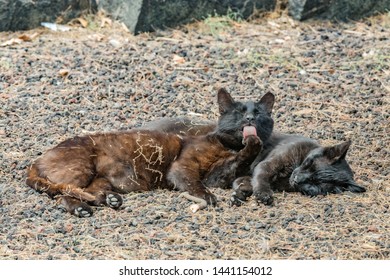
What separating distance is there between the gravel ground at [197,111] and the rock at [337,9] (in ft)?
0.51

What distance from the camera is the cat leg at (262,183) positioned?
22.9 ft

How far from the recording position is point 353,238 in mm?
6289

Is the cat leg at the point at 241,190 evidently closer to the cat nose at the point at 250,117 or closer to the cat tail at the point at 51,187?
the cat nose at the point at 250,117

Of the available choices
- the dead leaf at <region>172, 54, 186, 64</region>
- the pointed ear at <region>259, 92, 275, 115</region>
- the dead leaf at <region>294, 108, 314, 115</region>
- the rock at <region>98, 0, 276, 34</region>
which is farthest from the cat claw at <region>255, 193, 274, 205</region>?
the rock at <region>98, 0, 276, 34</region>

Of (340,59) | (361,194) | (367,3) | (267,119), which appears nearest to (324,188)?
(361,194)

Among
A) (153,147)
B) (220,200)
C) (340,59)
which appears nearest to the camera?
(220,200)

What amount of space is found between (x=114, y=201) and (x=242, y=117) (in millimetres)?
1474

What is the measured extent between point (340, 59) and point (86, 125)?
3.27m

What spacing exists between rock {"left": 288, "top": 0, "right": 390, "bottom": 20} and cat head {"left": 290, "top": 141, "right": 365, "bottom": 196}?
4036mm

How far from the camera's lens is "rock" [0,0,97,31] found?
10461mm

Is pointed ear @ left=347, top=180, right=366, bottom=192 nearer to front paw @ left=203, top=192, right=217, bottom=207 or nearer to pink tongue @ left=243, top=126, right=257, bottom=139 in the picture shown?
pink tongue @ left=243, top=126, right=257, bottom=139

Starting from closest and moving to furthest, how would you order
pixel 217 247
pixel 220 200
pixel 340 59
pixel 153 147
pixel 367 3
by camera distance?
pixel 217 247 < pixel 220 200 < pixel 153 147 < pixel 340 59 < pixel 367 3

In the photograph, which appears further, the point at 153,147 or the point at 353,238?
the point at 153,147
